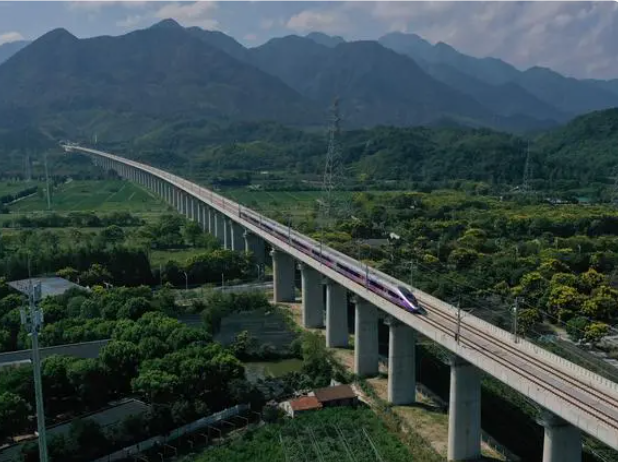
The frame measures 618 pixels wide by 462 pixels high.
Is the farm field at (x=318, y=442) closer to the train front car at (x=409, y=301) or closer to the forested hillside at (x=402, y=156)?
the train front car at (x=409, y=301)

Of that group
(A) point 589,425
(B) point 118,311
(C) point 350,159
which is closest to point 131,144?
(C) point 350,159

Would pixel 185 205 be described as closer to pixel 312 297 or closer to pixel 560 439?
pixel 312 297

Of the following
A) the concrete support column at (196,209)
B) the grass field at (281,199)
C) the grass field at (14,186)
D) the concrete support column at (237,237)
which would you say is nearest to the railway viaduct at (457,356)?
the concrete support column at (237,237)

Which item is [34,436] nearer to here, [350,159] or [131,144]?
[350,159]

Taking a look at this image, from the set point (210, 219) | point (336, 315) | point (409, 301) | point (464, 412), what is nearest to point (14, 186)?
point (210, 219)

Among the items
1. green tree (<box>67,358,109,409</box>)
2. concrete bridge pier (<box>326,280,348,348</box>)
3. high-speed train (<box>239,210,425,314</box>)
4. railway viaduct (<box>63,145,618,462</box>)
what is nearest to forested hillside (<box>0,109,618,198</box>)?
high-speed train (<box>239,210,425,314</box>)

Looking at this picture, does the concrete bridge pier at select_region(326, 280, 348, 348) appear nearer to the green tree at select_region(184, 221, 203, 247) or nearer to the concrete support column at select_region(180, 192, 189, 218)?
the green tree at select_region(184, 221, 203, 247)
